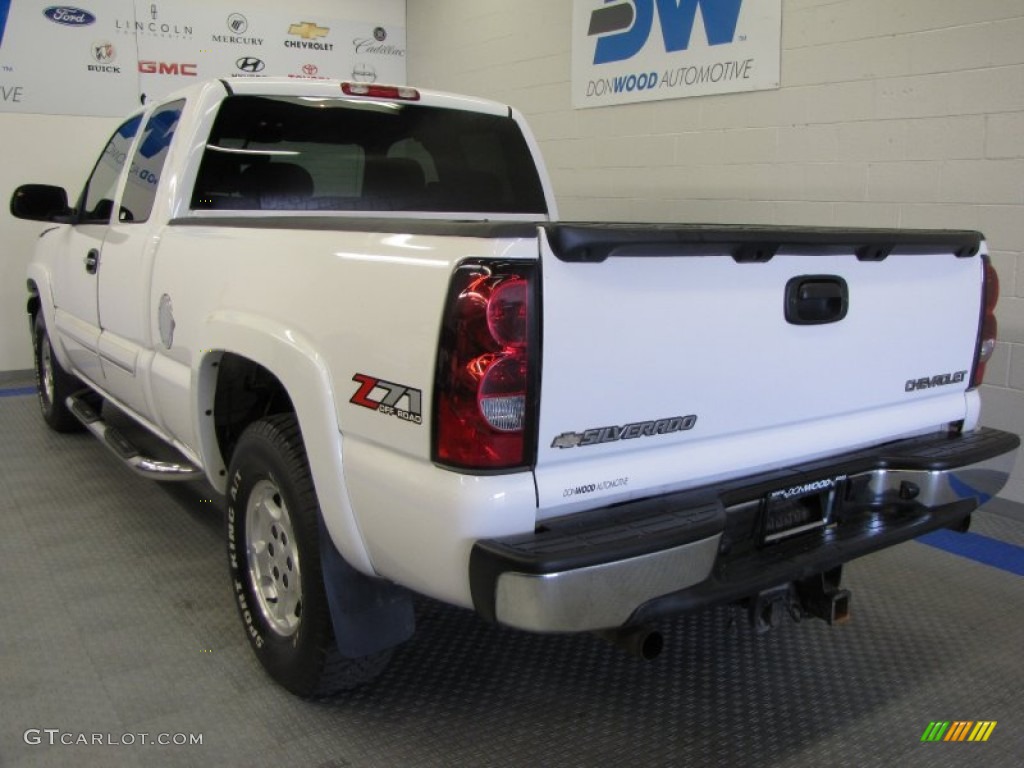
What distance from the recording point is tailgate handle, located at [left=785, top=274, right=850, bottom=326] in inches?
81.1

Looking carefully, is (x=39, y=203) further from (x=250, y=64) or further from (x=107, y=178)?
(x=250, y=64)

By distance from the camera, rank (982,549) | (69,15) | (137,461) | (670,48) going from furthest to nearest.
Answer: (69,15), (670,48), (982,549), (137,461)

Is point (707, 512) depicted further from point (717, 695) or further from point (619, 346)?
point (717, 695)

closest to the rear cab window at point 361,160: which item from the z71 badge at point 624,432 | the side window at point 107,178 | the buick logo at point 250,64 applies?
the side window at point 107,178

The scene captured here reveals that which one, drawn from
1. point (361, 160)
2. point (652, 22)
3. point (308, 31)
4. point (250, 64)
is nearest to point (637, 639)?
point (361, 160)

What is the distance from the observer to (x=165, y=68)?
24.3 feet

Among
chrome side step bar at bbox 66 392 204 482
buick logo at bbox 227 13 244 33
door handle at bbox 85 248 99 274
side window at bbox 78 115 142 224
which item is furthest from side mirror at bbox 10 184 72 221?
buick logo at bbox 227 13 244 33

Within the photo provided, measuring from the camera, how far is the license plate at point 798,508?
6.81ft

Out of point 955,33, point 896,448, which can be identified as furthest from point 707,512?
point 955,33

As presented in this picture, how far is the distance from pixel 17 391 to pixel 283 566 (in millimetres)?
5290

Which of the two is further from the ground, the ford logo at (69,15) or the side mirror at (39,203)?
the ford logo at (69,15)

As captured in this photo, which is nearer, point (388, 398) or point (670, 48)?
point (388, 398)

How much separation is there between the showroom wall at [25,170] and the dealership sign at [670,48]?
3.65m

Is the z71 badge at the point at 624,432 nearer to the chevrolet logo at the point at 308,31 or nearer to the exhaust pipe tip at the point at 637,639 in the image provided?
the exhaust pipe tip at the point at 637,639
